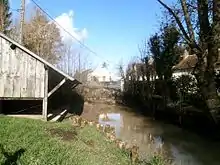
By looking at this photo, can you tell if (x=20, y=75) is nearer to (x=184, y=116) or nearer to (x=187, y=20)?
(x=187, y=20)

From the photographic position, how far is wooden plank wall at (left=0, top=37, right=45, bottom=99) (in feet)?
61.9

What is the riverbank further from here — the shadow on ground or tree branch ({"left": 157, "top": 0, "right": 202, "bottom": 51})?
the shadow on ground

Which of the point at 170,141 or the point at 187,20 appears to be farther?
the point at 170,141

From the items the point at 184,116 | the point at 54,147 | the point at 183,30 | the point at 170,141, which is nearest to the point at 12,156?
the point at 54,147

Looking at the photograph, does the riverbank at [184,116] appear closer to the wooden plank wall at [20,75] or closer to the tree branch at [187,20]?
the tree branch at [187,20]

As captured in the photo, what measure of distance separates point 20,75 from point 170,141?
29.1 ft

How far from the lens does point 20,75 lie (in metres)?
18.9

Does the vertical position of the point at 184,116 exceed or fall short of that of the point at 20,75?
it falls short

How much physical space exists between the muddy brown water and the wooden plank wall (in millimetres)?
5590

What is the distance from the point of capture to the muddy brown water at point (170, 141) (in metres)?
15.7

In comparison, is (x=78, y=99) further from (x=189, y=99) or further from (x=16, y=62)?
(x=16, y=62)

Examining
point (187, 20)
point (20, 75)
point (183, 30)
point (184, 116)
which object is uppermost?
point (187, 20)

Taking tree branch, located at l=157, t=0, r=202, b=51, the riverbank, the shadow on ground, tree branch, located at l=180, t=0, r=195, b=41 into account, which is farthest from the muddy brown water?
the shadow on ground

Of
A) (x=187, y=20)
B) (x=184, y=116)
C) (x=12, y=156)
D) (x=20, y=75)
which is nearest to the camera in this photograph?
(x=12, y=156)
